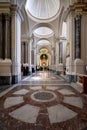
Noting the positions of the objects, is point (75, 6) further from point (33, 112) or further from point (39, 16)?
point (39, 16)

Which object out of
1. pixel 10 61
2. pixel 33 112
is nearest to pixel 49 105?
pixel 33 112

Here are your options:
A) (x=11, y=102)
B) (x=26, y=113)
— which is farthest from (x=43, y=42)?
(x=26, y=113)

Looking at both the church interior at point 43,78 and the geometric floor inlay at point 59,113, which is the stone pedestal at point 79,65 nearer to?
the church interior at point 43,78

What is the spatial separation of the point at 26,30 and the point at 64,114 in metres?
14.5

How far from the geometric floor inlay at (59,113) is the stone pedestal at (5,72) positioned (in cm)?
490

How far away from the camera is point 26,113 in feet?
9.96

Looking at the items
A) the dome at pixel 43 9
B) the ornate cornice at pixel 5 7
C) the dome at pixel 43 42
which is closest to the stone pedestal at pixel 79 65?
the ornate cornice at pixel 5 7

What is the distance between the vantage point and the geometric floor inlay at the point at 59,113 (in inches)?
106

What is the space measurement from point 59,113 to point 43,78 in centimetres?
825

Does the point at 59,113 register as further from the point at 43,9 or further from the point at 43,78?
the point at 43,9

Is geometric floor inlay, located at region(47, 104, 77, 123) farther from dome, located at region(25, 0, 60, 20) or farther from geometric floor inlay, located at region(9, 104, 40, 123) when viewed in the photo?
dome, located at region(25, 0, 60, 20)

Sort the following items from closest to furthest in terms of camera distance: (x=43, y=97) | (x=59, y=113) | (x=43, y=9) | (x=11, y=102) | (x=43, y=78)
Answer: (x=59, y=113)
(x=11, y=102)
(x=43, y=97)
(x=43, y=78)
(x=43, y=9)

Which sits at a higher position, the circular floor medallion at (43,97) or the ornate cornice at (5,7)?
the ornate cornice at (5,7)

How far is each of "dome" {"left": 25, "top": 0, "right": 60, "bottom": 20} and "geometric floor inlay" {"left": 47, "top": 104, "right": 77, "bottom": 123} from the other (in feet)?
51.1
